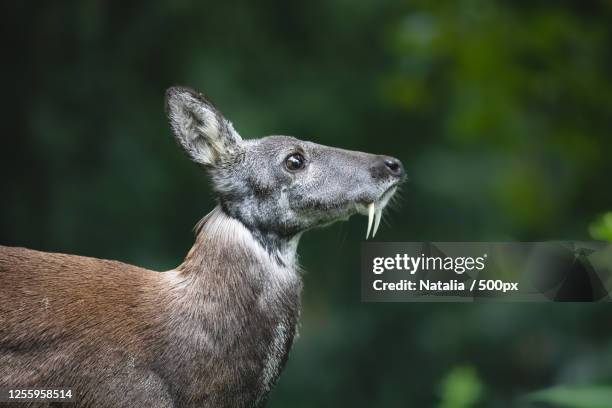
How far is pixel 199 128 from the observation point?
491 centimetres

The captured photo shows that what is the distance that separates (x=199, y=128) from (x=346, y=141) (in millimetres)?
5425

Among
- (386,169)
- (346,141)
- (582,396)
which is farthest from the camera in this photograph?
(346,141)

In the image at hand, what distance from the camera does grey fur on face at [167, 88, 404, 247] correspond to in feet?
15.9

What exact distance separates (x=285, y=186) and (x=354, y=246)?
200 inches

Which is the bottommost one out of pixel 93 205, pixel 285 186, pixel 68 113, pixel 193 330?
pixel 193 330

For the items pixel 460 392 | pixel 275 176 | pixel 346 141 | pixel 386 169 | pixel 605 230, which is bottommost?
pixel 460 392

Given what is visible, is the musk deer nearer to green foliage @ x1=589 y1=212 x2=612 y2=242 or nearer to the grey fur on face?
the grey fur on face

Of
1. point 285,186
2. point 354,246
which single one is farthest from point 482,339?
point 285,186

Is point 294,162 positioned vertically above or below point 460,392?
above

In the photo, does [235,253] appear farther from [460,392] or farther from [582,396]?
[582,396]

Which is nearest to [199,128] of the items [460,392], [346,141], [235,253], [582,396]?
[235,253]

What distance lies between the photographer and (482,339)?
930 cm

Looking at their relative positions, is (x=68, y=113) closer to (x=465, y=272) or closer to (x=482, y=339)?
(x=482, y=339)

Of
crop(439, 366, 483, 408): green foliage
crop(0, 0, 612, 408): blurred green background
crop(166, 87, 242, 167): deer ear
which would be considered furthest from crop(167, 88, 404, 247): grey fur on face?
crop(0, 0, 612, 408): blurred green background
